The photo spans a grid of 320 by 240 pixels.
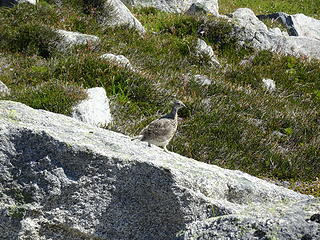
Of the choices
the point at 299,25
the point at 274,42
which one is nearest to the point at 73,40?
the point at 274,42

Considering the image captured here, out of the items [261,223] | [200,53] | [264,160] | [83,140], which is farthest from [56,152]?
[200,53]

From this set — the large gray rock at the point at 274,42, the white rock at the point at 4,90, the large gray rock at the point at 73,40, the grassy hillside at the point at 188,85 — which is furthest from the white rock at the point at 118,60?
the large gray rock at the point at 274,42

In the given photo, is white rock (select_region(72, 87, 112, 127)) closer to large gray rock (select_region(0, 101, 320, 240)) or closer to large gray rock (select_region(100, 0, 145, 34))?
large gray rock (select_region(0, 101, 320, 240))

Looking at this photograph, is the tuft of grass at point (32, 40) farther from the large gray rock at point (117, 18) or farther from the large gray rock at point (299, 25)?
the large gray rock at point (299, 25)

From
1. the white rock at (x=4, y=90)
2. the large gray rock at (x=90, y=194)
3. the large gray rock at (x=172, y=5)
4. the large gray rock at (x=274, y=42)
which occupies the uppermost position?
the large gray rock at (x=90, y=194)

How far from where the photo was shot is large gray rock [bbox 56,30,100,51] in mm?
12391

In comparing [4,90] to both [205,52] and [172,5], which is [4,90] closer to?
[205,52]

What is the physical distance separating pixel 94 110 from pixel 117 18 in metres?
7.37

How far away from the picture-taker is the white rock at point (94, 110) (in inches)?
328

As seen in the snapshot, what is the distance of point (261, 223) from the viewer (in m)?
3.91

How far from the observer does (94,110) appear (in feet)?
28.2

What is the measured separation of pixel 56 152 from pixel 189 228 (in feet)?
4.32

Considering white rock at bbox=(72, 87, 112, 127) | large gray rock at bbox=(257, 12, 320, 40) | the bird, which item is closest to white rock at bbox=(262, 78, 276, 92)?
white rock at bbox=(72, 87, 112, 127)

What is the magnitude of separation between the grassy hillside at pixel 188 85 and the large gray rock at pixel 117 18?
13.9 inches
